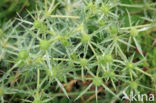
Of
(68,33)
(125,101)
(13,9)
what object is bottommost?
(125,101)

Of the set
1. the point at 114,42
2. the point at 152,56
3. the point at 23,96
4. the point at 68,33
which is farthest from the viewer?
the point at 152,56

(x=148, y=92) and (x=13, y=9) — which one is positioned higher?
(x=13, y=9)

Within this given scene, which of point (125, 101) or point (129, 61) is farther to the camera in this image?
point (125, 101)

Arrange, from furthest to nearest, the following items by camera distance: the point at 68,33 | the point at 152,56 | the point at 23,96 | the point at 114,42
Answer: the point at 152,56, the point at 23,96, the point at 114,42, the point at 68,33

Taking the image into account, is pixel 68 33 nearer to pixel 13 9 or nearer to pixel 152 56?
pixel 13 9

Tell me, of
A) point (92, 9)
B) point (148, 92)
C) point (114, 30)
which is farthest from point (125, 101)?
point (92, 9)

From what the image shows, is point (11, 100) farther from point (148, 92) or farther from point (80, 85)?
point (148, 92)

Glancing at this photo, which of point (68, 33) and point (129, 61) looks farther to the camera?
point (129, 61)

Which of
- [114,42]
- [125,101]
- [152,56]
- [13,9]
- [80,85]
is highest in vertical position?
[13,9]

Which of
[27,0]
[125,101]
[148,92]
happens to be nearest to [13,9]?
[27,0]
